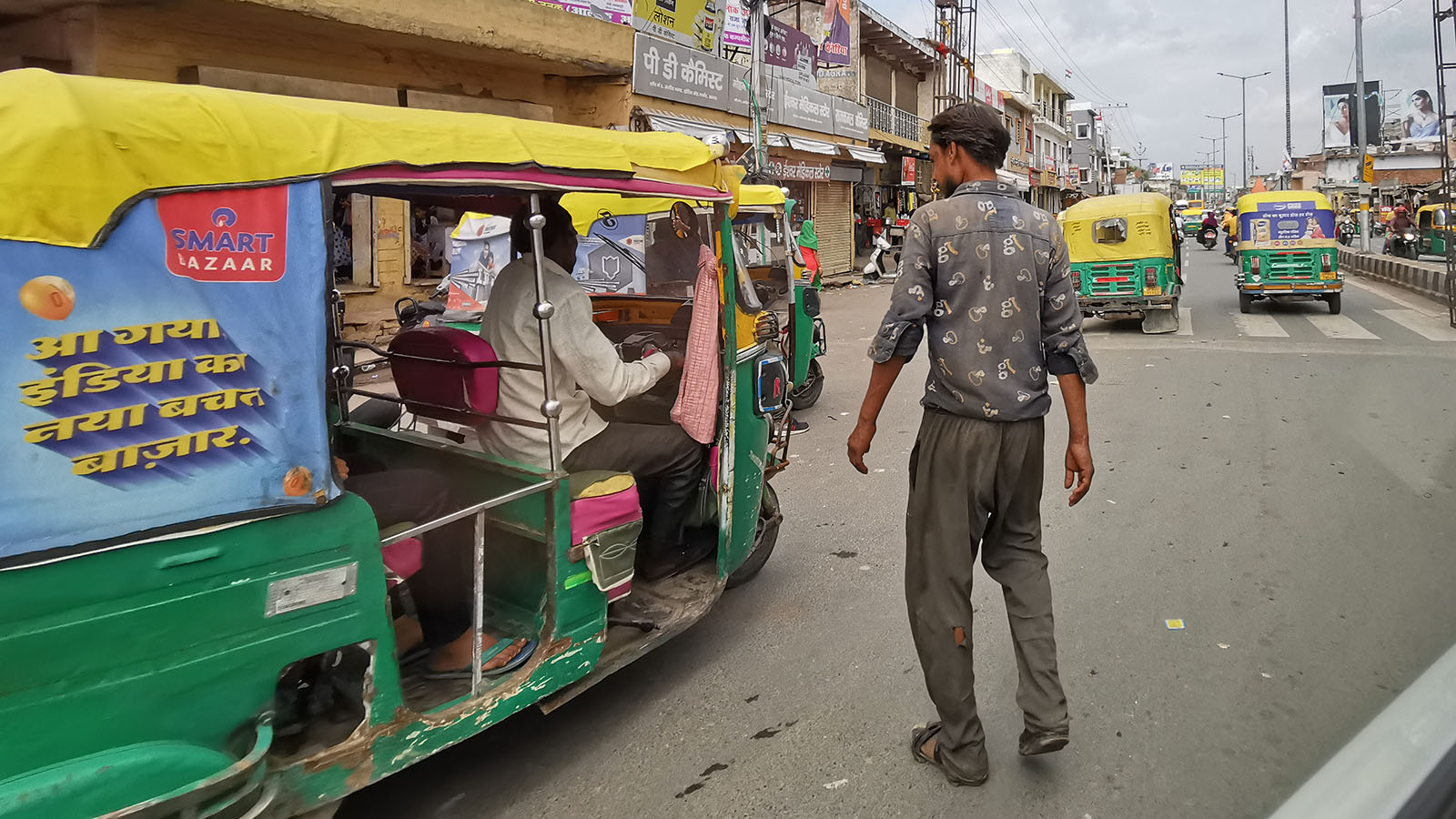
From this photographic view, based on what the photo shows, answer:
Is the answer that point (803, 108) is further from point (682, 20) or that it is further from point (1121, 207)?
point (1121, 207)

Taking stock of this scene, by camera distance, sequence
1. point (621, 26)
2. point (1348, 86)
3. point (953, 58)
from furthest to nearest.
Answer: point (1348, 86), point (953, 58), point (621, 26)

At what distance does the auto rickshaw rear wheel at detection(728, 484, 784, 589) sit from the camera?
4.64m

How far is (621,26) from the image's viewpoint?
43.7ft

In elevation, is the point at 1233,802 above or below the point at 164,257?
below

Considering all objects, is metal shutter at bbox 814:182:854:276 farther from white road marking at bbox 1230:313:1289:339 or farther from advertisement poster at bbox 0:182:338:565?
advertisement poster at bbox 0:182:338:565

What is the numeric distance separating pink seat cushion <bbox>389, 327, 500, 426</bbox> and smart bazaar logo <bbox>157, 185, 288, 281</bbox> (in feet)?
3.55

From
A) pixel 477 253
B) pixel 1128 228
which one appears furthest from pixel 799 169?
pixel 477 253

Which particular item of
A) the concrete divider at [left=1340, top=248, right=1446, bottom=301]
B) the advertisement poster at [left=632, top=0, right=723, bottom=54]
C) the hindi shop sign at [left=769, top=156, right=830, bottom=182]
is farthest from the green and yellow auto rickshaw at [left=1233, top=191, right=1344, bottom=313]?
the advertisement poster at [left=632, top=0, right=723, bottom=54]

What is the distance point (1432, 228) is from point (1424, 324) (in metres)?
12.8

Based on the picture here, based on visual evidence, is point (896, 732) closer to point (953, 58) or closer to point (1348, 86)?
point (953, 58)

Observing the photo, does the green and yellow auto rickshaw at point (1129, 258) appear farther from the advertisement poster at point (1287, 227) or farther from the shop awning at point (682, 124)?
the shop awning at point (682, 124)

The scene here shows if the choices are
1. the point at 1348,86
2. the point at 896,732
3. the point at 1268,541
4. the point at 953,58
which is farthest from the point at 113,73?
the point at 1348,86

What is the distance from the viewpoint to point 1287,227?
15.6 meters

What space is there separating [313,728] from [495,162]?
65.2 inches
